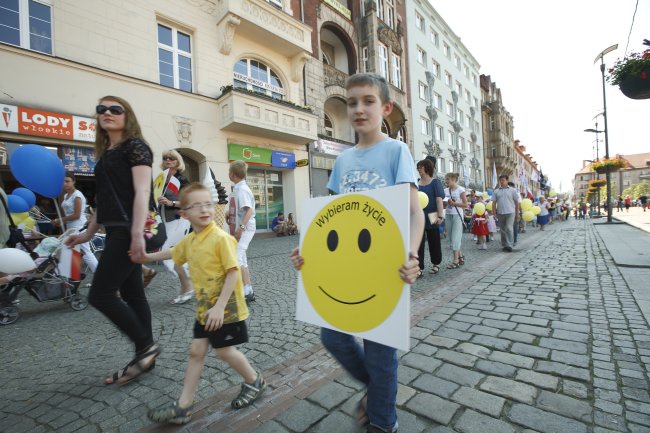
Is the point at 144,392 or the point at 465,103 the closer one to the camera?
the point at 144,392

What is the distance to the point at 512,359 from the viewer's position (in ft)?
7.49

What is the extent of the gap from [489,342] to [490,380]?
0.63 meters

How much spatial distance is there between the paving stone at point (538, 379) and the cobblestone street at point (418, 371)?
1 centimetres

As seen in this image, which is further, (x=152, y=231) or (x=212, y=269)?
(x=152, y=231)

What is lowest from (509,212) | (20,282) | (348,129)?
(20,282)

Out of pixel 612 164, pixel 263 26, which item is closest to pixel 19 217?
pixel 263 26

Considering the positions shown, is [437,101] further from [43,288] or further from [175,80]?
[43,288]

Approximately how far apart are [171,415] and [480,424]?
1.63m

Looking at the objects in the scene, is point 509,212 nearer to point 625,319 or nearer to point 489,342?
point 625,319

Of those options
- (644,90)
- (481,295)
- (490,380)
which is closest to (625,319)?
(481,295)

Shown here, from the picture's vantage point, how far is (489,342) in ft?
8.49

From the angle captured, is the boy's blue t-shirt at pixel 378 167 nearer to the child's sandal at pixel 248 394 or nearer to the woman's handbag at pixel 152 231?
the child's sandal at pixel 248 394

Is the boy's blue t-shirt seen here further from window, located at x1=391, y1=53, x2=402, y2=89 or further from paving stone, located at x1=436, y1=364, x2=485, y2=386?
window, located at x1=391, y1=53, x2=402, y2=89

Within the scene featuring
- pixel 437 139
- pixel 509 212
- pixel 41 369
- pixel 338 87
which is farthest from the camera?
pixel 437 139
